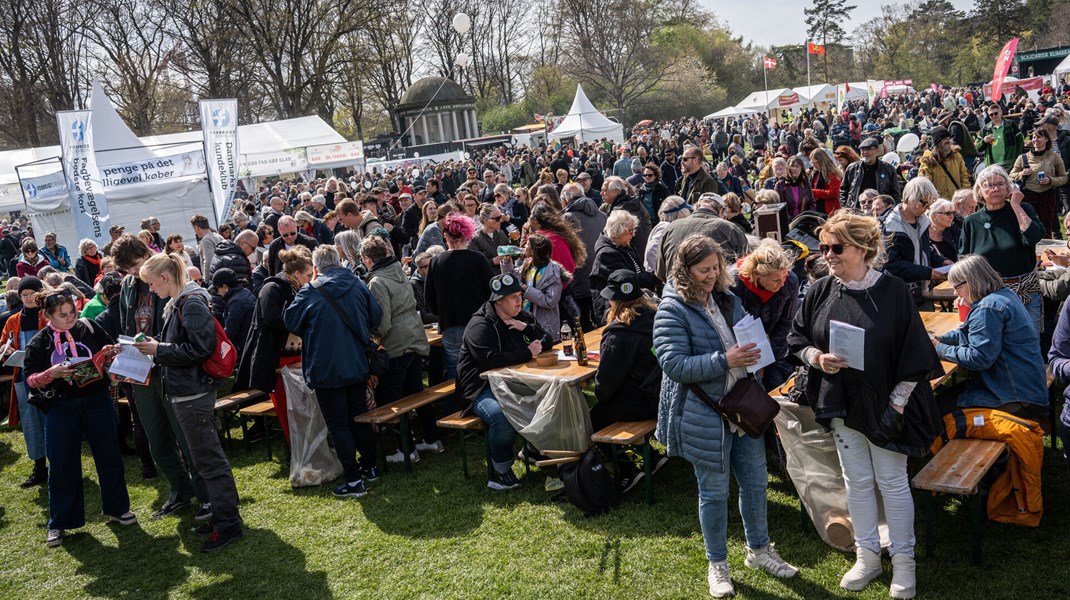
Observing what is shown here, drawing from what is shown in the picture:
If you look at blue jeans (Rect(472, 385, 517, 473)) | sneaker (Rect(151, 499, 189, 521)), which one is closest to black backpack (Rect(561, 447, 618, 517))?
blue jeans (Rect(472, 385, 517, 473))

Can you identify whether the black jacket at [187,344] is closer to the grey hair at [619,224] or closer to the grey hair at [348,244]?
the grey hair at [348,244]

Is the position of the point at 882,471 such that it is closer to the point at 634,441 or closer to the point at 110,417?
the point at 634,441

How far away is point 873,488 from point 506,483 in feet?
8.31

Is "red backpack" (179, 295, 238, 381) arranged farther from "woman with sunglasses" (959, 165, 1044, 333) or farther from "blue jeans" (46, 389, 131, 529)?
"woman with sunglasses" (959, 165, 1044, 333)

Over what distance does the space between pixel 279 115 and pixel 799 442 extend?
3901 cm

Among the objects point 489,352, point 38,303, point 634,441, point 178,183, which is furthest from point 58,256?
point 634,441

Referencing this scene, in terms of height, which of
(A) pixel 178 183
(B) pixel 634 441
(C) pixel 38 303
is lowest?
(B) pixel 634 441

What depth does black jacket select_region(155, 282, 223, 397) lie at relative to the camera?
16.0ft

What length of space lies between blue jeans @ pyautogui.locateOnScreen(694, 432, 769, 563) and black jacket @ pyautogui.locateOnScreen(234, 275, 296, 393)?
11.5ft

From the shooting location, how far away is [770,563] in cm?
391

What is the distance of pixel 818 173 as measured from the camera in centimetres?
898

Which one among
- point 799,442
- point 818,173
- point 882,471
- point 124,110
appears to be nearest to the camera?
point 882,471

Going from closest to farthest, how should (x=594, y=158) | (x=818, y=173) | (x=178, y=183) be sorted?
(x=818, y=173) < (x=178, y=183) < (x=594, y=158)

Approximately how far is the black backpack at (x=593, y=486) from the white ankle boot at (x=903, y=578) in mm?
1724
